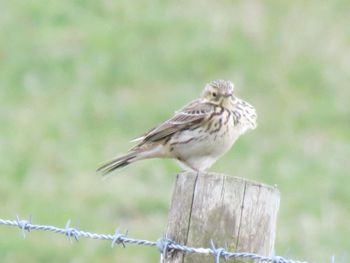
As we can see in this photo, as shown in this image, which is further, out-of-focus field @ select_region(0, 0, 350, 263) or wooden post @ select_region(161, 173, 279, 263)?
out-of-focus field @ select_region(0, 0, 350, 263)

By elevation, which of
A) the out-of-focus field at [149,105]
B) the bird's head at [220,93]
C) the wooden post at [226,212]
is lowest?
the wooden post at [226,212]

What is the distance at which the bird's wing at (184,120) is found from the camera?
860cm

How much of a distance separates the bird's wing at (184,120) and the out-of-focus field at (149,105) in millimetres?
3818

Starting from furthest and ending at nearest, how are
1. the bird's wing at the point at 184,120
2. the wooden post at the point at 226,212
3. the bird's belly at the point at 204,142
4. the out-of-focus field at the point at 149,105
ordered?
the out-of-focus field at the point at 149,105
the bird's wing at the point at 184,120
the bird's belly at the point at 204,142
the wooden post at the point at 226,212

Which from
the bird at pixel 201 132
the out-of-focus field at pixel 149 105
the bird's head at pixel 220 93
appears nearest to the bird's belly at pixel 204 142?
the bird at pixel 201 132

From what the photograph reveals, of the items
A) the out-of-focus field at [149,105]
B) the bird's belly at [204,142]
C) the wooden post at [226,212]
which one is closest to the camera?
the wooden post at [226,212]

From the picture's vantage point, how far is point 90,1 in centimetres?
1995

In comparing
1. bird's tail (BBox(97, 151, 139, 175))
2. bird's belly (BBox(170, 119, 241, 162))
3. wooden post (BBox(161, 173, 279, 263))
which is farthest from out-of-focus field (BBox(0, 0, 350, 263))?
wooden post (BBox(161, 173, 279, 263))

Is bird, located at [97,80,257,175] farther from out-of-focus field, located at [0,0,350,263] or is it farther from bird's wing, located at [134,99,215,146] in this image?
out-of-focus field, located at [0,0,350,263]

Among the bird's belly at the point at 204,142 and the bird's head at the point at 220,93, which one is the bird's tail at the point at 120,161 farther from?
the bird's head at the point at 220,93

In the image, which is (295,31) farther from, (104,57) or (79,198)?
(79,198)

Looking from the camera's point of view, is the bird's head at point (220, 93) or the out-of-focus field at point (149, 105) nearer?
the bird's head at point (220, 93)

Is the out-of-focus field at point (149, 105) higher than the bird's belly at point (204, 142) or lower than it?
higher

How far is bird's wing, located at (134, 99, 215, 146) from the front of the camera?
8602mm
